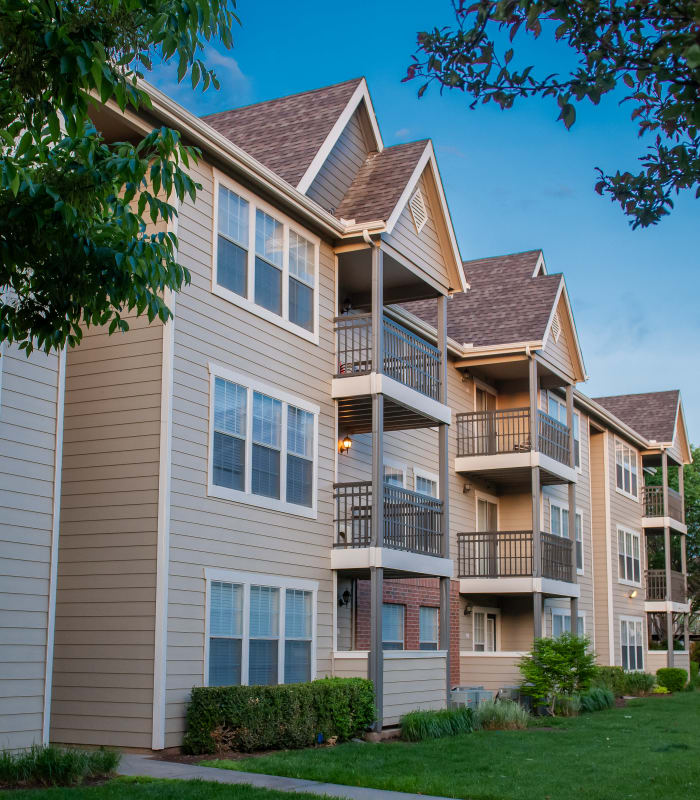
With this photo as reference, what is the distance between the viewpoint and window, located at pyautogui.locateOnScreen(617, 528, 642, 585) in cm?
3628

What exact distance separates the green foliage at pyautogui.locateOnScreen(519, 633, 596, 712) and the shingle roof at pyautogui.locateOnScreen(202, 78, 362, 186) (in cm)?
1183

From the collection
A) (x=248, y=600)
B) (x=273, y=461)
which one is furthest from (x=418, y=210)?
(x=248, y=600)

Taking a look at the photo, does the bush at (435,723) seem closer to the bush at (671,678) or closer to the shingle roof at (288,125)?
the shingle roof at (288,125)

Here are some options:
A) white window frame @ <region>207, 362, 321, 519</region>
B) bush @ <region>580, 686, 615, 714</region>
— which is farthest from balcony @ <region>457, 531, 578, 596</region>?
white window frame @ <region>207, 362, 321, 519</region>

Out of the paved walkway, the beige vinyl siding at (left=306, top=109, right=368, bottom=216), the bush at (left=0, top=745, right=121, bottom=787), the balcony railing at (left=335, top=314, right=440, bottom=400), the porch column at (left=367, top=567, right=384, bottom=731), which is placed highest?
the beige vinyl siding at (left=306, top=109, right=368, bottom=216)

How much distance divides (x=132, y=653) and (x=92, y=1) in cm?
951

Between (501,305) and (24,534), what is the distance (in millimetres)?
19161

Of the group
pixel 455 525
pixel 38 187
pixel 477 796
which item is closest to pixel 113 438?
pixel 477 796

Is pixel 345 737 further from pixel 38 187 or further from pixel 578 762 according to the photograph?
pixel 38 187

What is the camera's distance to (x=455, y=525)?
26.0 m

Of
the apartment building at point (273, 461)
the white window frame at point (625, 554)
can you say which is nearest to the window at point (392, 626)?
the apartment building at point (273, 461)

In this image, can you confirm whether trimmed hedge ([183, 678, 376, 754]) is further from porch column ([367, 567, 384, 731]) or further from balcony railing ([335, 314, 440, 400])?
balcony railing ([335, 314, 440, 400])

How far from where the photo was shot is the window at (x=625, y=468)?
37469 mm

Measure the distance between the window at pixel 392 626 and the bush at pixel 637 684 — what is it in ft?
41.1
